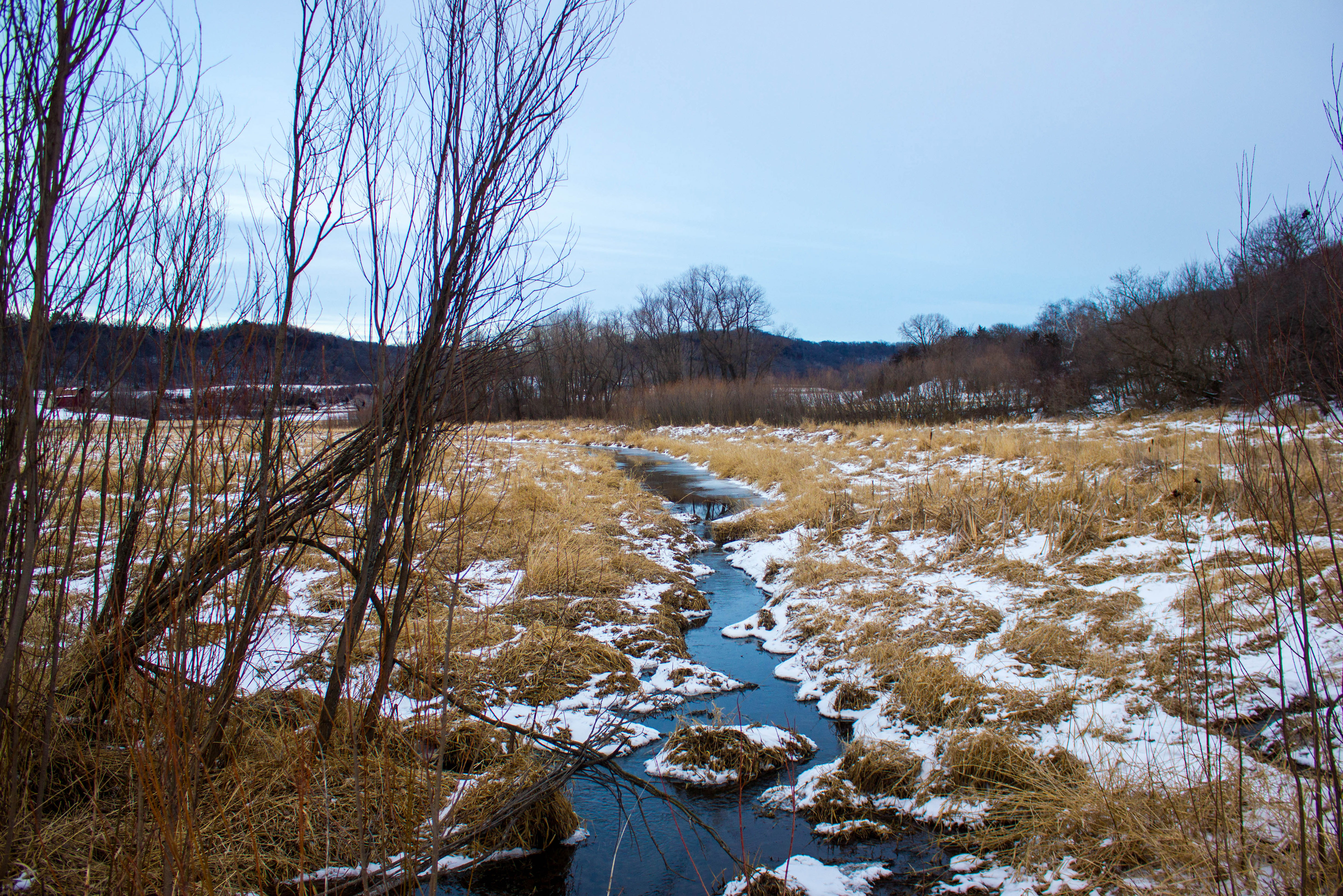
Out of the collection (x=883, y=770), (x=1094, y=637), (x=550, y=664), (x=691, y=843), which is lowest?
(x=691, y=843)

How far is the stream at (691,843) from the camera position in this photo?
2.95 meters

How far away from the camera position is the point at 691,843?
10.7 ft

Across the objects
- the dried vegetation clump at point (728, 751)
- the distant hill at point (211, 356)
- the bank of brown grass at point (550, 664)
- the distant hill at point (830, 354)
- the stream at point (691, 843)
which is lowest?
the stream at point (691, 843)

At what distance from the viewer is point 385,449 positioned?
282 cm

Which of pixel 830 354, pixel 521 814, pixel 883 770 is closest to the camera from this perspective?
pixel 521 814

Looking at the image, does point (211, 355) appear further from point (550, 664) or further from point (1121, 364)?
point (1121, 364)

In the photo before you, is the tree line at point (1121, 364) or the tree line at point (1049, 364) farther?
the tree line at point (1121, 364)

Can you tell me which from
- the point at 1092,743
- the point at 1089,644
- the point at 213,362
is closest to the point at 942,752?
the point at 1092,743

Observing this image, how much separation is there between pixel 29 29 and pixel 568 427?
33.7 meters

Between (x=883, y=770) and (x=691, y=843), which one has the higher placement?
(x=883, y=770)

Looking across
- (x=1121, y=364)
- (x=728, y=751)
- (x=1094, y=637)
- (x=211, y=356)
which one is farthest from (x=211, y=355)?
(x=1121, y=364)

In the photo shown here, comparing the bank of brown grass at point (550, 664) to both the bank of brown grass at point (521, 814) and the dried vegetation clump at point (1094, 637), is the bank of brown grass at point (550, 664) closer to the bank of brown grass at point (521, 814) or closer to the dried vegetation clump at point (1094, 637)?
the bank of brown grass at point (521, 814)

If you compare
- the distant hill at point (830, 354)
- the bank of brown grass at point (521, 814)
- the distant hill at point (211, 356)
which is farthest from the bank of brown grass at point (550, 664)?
the distant hill at point (830, 354)

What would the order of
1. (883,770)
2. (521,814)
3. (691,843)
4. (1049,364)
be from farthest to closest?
1. (1049,364)
2. (883,770)
3. (691,843)
4. (521,814)
